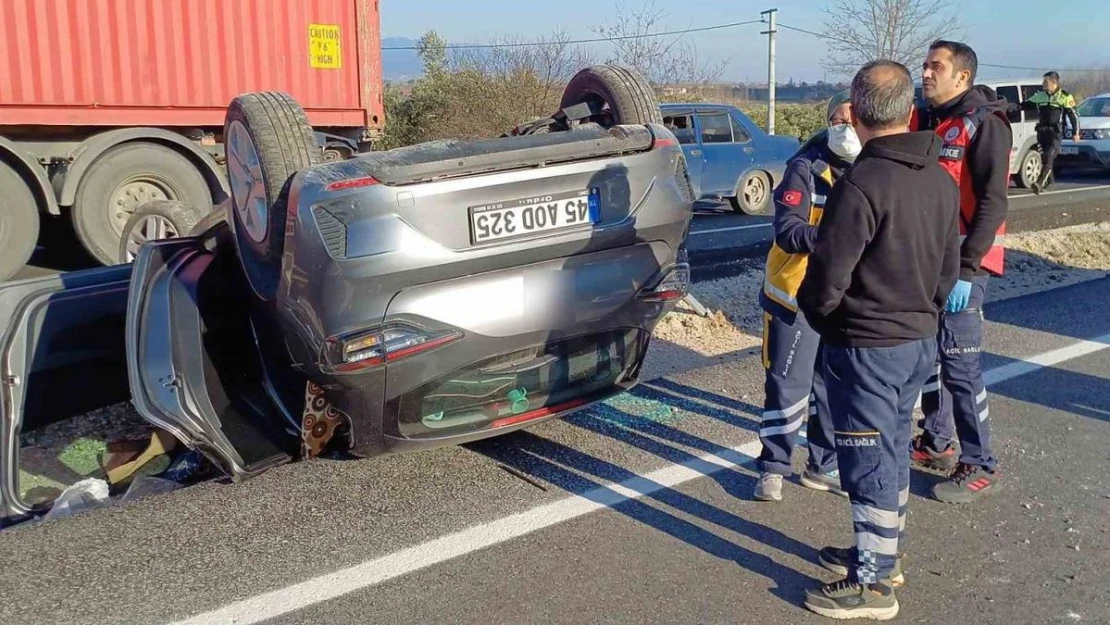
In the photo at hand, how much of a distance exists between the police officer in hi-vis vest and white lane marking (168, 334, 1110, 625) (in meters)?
0.35

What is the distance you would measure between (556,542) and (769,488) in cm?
91

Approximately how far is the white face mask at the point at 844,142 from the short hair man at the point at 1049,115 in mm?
14926

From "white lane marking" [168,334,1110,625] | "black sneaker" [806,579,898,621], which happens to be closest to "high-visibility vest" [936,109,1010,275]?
"white lane marking" [168,334,1110,625]

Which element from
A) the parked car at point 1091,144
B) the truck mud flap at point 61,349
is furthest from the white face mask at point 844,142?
the parked car at point 1091,144

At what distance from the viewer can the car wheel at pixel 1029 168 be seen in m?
17.5

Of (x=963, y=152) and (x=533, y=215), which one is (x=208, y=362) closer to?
(x=533, y=215)

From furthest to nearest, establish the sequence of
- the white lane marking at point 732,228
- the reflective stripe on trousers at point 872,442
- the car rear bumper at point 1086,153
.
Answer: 1. the car rear bumper at point 1086,153
2. the white lane marking at point 732,228
3. the reflective stripe on trousers at point 872,442

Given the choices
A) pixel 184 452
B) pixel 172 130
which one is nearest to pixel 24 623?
pixel 184 452

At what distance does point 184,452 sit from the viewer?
15.2 ft

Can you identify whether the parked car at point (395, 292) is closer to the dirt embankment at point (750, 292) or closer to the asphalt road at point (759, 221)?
the dirt embankment at point (750, 292)

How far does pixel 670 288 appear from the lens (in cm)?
406

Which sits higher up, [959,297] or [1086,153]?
[1086,153]

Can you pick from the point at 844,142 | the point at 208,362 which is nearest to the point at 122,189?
the point at 208,362

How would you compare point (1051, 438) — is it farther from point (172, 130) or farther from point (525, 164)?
point (172, 130)
